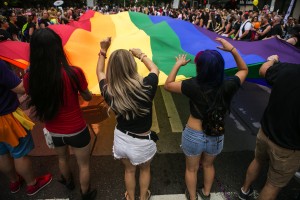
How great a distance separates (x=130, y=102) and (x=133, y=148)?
1.54 feet

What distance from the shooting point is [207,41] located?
3674 mm

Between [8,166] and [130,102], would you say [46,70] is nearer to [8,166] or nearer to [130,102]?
[130,102]

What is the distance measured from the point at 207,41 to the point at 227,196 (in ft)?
7.22

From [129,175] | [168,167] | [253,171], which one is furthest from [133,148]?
[253,171]

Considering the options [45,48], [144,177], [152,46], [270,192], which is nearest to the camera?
Result: [45,48]

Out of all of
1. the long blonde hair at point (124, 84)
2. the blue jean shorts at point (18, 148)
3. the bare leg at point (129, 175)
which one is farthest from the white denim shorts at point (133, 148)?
the blue jean shorts at point (18, 148)

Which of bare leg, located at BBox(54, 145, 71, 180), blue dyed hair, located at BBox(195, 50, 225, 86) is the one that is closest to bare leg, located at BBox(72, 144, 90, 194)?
bare leg, located at BBox(54, 145, 71, 180)

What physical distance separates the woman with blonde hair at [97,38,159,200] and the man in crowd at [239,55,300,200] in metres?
1.06

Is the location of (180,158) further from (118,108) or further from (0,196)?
(0,196)

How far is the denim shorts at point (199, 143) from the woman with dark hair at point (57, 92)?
0.97 meters

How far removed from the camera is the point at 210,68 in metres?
1.93

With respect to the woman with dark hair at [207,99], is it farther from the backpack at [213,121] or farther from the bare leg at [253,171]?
the bare leg at [253,171]

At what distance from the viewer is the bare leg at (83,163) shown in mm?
2323

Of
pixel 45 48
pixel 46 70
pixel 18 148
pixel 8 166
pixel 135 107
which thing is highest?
pixel 45 48
